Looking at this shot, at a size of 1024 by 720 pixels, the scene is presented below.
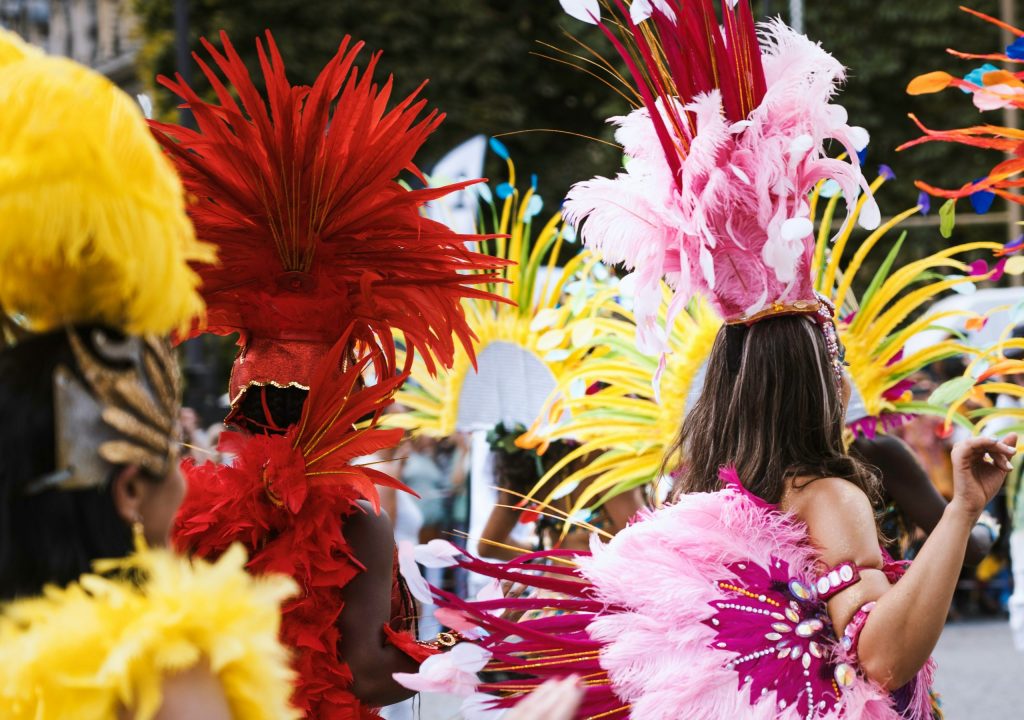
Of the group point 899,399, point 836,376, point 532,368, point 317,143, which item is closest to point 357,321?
point 317,143

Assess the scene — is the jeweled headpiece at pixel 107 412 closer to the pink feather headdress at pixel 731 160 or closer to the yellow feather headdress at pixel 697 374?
the pink feather headdress at pixel 731 160

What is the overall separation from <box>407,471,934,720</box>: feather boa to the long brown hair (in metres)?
0.09

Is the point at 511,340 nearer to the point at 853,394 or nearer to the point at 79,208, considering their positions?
the point at 853,394

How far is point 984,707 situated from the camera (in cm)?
693

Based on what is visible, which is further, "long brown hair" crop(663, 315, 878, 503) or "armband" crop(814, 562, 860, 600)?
"long brown hair" crop(663, 315, 878, 503)

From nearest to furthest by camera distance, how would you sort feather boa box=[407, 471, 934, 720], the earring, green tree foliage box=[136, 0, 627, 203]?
the earring
feather boa box=[407, 471, 934, 720]
green tree foliage box=[136, 0, 627, 203]

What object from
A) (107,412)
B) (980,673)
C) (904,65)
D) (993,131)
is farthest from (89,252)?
(904,65)

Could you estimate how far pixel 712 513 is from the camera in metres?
2.34

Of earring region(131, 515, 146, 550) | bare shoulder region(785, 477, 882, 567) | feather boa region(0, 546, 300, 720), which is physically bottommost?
bare shoulder region(785, 477, 882, 567)

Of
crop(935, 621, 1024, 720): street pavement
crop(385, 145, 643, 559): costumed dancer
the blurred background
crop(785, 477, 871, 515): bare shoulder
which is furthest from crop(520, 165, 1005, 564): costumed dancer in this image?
the blurred background

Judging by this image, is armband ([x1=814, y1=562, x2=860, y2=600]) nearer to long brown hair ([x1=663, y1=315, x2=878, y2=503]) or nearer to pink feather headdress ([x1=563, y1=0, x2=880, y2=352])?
long brown hair ([x1=663, y1=315, x2=878, y2=503])

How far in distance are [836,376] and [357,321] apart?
1086 millimetres

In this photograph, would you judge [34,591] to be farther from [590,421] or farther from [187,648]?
[590,421]

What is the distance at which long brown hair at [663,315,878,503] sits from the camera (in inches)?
91.7
